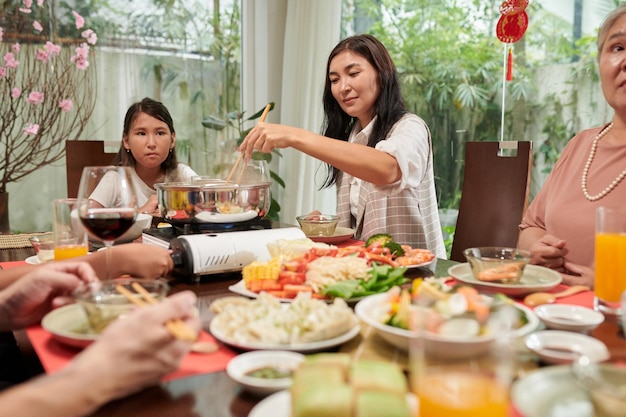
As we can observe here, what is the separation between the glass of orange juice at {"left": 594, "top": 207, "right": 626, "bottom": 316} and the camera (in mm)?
1071

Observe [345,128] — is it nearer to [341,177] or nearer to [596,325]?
[341,177]

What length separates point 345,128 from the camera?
2.75m

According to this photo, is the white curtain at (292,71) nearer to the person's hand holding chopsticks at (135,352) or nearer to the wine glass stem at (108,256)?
the wine glass stem at (108,256)

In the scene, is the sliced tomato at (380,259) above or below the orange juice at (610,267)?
below

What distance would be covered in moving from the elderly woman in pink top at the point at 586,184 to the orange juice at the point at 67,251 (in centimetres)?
120

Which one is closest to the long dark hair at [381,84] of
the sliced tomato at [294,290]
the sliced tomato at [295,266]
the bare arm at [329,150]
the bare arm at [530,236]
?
the bare arm at [329,150]

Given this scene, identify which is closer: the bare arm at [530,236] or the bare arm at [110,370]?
the bare arm at [110,370]

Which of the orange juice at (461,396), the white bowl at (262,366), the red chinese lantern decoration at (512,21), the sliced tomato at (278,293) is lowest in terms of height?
the white bowl at (262,366)

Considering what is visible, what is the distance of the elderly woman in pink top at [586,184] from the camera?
64.1 inches

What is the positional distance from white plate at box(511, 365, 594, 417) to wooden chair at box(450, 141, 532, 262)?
1.59 metres

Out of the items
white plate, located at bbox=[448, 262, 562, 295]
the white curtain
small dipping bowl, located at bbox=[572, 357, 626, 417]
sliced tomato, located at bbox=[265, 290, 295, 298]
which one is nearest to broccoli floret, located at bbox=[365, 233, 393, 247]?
white plate, located at bbox=[448, 262, 562, 295]

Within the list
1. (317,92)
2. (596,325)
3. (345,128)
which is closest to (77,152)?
(345,128)

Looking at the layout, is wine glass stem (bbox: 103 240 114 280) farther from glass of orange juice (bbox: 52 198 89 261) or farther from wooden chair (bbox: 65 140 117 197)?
wooden chair (bbox: 65 140 117 197)

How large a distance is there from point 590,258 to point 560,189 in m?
0.28
